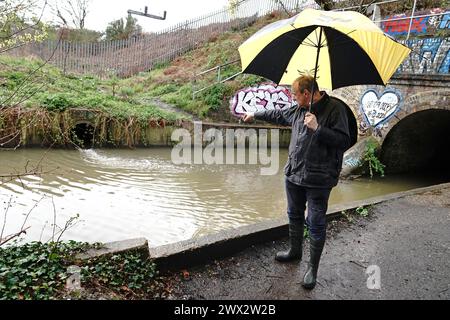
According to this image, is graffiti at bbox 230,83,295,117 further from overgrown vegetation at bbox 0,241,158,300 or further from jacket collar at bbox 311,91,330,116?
overgrown vegetation at bbox 0,241,158,300

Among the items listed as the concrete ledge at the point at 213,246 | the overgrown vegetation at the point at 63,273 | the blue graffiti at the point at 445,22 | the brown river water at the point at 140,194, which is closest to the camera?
the overgrown vegetation at the point at 63,273

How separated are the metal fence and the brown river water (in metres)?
9.29

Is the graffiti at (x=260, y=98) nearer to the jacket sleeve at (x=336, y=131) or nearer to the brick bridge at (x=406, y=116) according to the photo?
the brick bridge at (x=406, y=116)

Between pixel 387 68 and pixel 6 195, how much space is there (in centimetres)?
733

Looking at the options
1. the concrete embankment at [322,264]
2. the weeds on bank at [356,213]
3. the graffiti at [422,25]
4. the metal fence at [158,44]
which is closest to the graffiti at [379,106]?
the graffiti at [422,25]

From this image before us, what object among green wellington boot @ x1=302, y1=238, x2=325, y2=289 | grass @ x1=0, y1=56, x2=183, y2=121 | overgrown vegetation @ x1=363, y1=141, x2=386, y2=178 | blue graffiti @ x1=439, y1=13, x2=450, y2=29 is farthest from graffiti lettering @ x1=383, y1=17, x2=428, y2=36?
green wellington boot @ x1=302, y1=238, x2=325, y2=289

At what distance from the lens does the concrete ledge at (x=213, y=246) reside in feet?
10.6

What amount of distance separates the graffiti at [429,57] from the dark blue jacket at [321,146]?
8045 millimetres

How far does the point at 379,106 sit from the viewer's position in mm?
10656

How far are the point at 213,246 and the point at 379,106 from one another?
364 inches

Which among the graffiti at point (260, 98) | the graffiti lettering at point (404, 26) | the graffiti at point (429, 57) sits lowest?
the graffiti at point (260, 98)

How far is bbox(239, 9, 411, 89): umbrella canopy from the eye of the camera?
2.71m

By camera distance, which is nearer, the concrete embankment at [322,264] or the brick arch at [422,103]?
the concrete embankment at [322,264]
